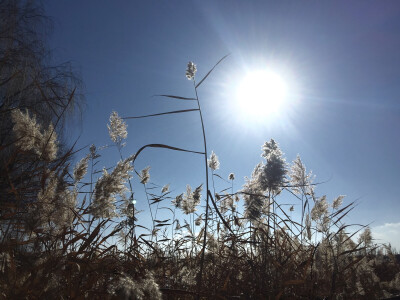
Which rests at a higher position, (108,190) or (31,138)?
(31,138)

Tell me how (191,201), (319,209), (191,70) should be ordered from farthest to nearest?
1. (191,201)
2. (319,209)
3. (191,70)

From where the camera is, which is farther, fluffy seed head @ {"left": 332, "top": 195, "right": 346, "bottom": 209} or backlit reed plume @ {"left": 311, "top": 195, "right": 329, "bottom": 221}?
fluffy seed head @ {"left": 332, "top": 195, "right": 346, "bottom": 209}

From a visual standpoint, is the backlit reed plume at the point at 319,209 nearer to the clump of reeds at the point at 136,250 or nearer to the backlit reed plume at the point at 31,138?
the clump of reeds at the point at 136,250

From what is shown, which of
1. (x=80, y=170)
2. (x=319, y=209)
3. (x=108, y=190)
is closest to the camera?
(x=108, y=190)

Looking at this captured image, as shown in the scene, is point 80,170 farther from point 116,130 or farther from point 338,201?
point 338,201

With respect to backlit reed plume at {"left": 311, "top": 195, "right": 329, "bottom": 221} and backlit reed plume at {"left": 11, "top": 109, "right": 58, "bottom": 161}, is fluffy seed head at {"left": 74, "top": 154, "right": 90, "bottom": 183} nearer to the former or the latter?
backlit reed plume at {"left": 11, "top": 109, "right": 58, "bottom": 161}

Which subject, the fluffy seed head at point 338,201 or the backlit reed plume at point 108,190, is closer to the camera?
the backlit reed plume at point 108,190

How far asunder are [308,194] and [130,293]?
259 cm

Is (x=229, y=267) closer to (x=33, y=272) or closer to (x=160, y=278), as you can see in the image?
(x=160, y=278)

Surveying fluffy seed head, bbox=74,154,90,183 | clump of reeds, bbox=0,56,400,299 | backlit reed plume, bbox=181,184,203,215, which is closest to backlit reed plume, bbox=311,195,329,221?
clump of reeds, bbox=0,56,400,299

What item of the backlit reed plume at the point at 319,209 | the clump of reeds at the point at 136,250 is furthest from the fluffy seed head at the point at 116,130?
the backlit reed plume at the point at 319,209

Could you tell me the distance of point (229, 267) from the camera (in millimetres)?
2309

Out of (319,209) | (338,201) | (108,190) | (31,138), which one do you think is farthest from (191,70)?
(338,201)

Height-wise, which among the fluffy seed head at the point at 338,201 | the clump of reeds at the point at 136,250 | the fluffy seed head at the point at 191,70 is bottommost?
the clump of reeds at the point at 136,250
